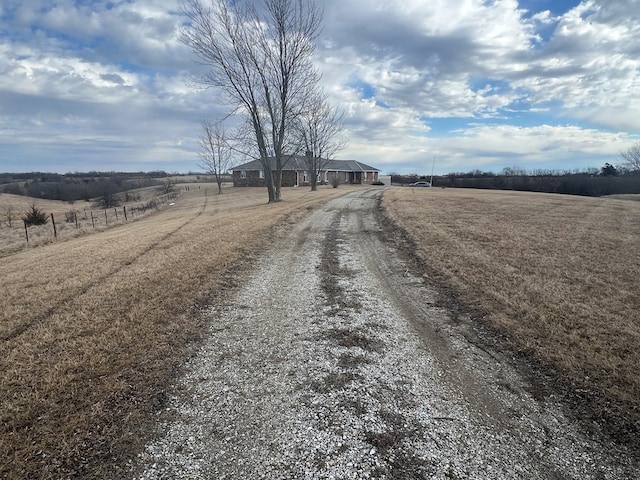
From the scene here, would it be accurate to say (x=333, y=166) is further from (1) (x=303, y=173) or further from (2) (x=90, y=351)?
(2) (x=90, y=351)

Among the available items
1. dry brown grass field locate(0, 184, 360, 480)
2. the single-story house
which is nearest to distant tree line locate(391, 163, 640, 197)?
the single-story house

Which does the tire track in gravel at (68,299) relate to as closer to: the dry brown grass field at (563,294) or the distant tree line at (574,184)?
the dry brown grass field at (563,294)

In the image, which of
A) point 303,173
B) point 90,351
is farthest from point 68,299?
point 303,173

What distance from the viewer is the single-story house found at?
187 ft

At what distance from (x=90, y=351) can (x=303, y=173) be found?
56084 mm

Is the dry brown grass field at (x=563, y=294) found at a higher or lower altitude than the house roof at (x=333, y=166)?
lower

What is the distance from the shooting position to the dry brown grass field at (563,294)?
3.59m

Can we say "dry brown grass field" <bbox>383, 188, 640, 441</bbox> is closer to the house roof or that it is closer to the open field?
the open field

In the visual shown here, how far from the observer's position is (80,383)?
3488 mm

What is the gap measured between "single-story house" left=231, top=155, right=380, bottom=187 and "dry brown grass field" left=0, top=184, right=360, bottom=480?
1854 inches

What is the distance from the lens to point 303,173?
58750 mm

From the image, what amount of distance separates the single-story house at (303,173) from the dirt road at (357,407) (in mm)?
49636

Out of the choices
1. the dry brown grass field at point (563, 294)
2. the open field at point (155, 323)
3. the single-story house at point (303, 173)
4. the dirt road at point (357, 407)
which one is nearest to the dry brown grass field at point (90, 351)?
the open field at point (155, 323)

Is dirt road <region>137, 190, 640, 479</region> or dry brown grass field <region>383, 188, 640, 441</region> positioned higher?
dry brown grass field <region>383, 188, 640, 441</region>
